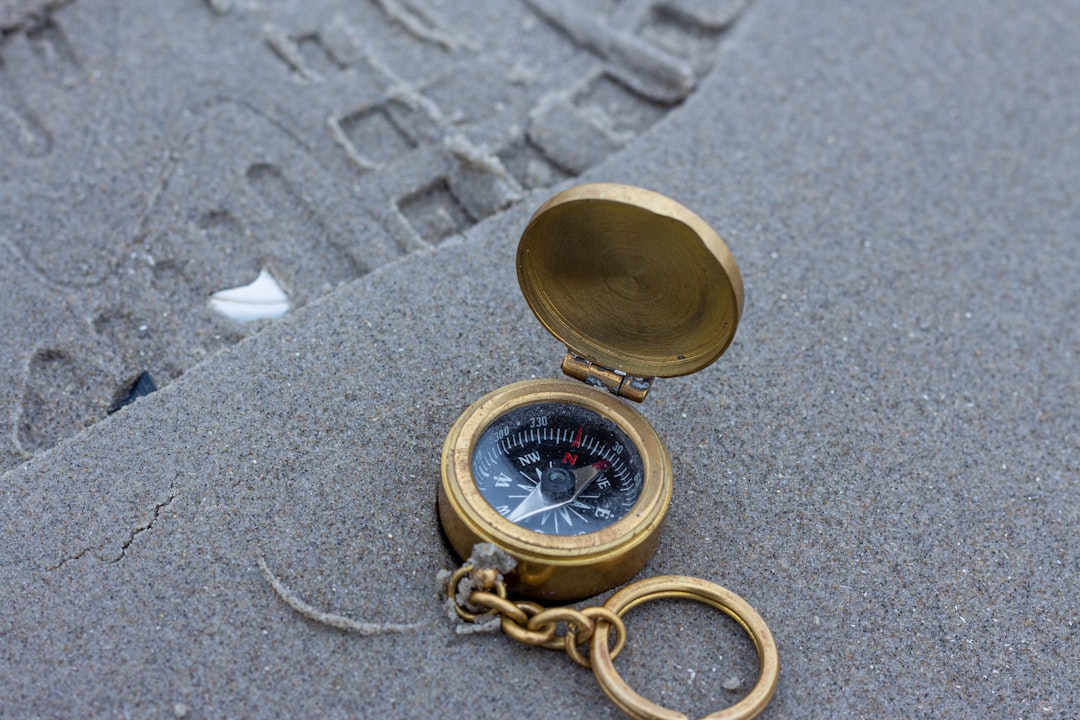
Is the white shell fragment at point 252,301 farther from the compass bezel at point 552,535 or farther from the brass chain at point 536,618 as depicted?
the brass chain at point 536,618

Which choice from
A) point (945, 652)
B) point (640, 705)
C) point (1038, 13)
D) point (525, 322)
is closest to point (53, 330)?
point (525, 322)

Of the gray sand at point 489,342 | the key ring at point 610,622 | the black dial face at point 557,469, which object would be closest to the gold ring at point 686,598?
the key ring at point 610,622

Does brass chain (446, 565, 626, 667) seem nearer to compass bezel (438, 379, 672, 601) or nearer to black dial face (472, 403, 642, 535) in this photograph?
compass bezel (438, 379, 672, 601)

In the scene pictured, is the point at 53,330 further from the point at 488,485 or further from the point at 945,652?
the point at 945,652

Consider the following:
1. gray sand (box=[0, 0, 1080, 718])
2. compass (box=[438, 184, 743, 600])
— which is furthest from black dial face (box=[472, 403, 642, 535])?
gray sand (box=[0, 0, 1080, 718])

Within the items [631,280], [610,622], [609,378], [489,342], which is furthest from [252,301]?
[610,622]

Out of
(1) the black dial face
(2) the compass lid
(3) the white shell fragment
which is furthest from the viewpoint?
(3) the white shell fragment

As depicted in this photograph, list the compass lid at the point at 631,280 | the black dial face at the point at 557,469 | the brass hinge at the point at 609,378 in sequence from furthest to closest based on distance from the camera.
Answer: the brass hinge at the point at 609,378, the black dial face at the point at 557,469, the compass lid at the point at 631,280
